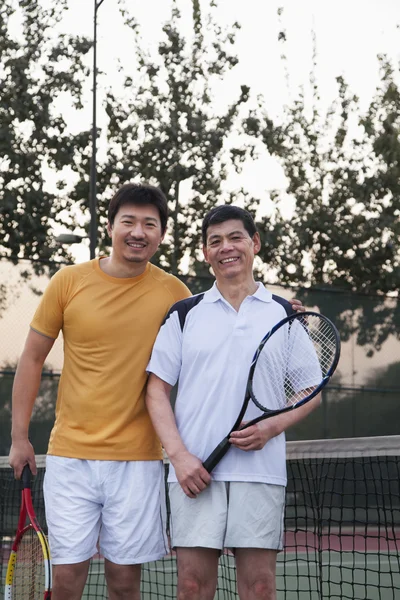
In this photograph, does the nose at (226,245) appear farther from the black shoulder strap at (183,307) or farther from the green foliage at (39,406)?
the green foliage at (39,406)

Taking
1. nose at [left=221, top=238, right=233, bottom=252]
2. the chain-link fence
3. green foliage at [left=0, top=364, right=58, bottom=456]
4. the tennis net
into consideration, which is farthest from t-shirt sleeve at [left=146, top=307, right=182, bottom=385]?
the chain-link fence

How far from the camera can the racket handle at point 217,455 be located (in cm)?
280

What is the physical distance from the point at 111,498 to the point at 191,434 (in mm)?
396

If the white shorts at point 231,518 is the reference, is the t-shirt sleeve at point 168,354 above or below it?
above

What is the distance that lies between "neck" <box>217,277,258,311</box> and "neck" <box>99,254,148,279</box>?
35cm

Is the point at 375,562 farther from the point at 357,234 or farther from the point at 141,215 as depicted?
the point at 357,234

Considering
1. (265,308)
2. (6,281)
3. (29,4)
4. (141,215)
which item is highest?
(29,4)

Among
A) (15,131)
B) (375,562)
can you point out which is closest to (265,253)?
(15,131)

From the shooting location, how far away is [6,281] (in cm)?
1066

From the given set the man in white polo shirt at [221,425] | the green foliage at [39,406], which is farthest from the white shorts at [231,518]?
the green foliage at [39,406]

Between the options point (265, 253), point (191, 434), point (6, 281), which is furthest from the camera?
point (265, 253)

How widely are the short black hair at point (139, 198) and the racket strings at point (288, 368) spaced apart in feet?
2.07

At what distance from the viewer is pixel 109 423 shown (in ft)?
10.3

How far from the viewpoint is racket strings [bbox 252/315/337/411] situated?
2895mm
